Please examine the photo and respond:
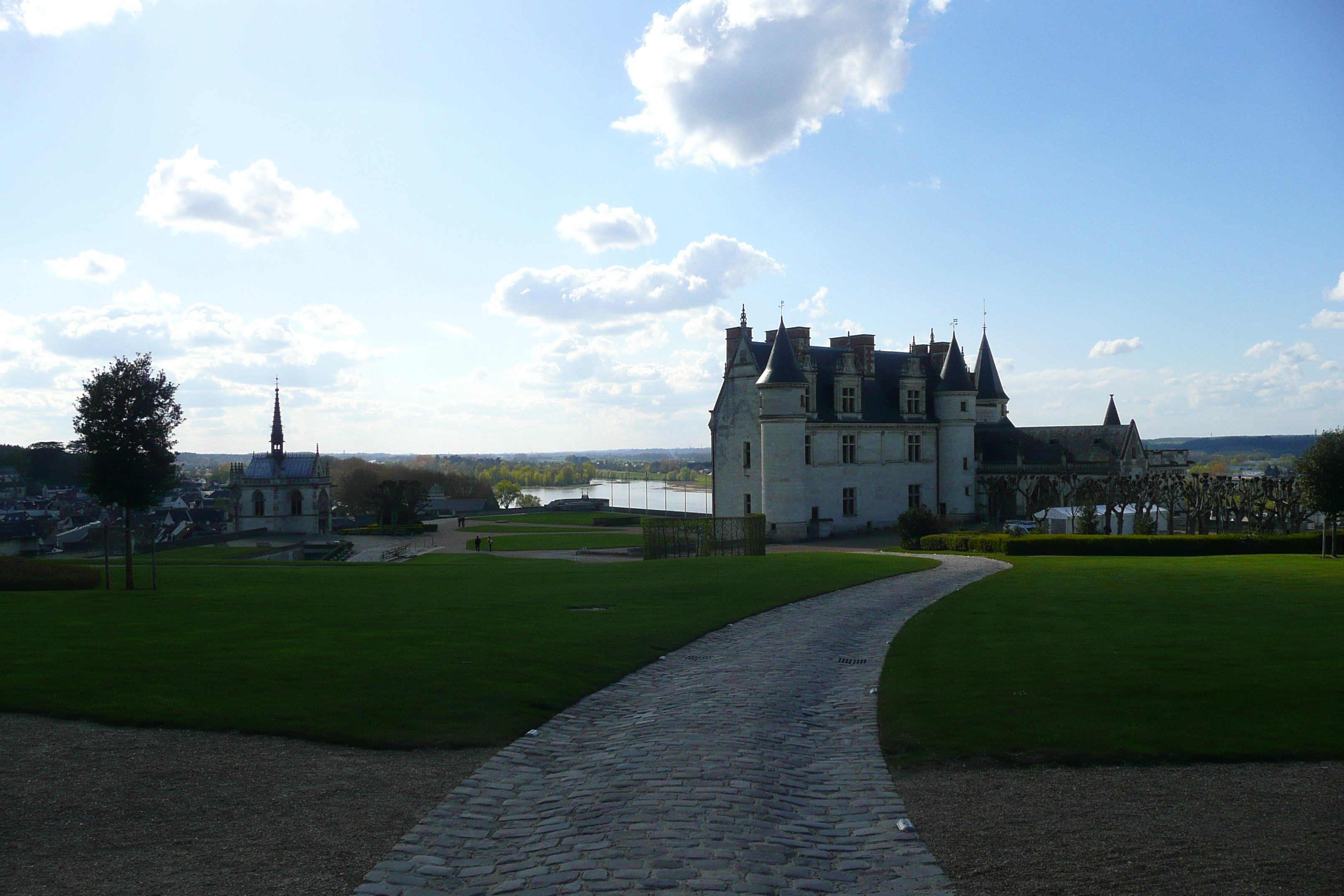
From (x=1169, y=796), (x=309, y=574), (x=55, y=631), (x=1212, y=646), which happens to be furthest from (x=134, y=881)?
(x=309, y=574)

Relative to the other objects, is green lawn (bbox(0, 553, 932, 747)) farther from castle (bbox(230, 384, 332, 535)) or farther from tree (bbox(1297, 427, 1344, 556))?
castle (bbox(230, 384, 332, 535))

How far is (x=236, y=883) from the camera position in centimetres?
677

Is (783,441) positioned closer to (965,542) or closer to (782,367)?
(782,367)

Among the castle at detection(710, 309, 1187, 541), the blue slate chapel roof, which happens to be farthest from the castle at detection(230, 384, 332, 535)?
the castle at detection(710, 309, 1187, 541)

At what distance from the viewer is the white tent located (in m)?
51.6

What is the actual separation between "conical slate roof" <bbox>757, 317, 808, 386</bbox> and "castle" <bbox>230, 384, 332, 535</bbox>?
1574 inches

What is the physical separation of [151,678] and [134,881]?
6.80 meters

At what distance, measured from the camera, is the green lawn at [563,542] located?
54.0 metres

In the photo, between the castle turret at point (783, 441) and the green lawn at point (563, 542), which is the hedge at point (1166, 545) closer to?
the castle turret at point (783, 441)

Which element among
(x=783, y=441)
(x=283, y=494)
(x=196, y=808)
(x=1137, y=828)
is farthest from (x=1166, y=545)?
(x=283, y=494)

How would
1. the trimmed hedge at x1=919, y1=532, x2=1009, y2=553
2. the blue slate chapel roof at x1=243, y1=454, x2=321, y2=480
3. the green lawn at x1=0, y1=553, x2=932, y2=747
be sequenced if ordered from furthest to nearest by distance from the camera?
the blue slate chapel roof at x1=243, y1=454, x2=321, y2=480 → the trimmed hedge at x1=919, y1=532, x2=1009, y2=553 → the green lawn at x1=0, y1=553, x2=932, y2=747

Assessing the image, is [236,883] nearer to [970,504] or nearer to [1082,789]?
[1082,789]

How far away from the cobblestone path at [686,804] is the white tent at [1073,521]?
1661 inches

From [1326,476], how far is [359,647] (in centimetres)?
3464
